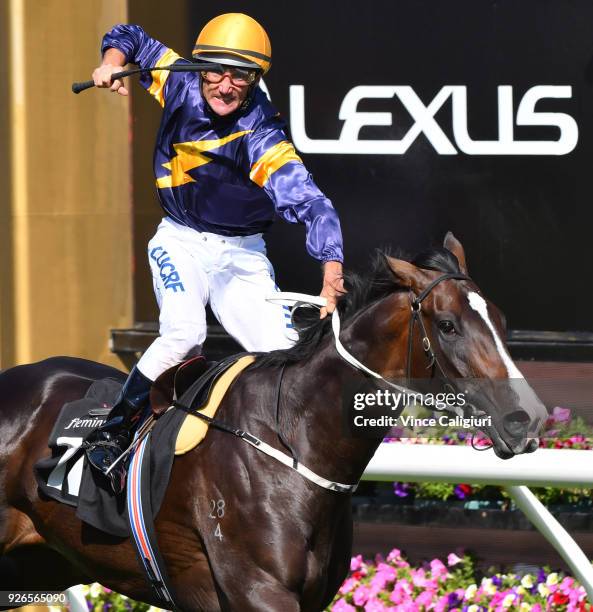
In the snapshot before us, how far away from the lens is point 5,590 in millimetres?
4629

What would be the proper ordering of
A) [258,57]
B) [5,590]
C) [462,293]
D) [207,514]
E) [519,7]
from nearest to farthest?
[462,293], [207,514], [258,57], [5,590], [519,7]

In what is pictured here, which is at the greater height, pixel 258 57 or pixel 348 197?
pixel 258 57

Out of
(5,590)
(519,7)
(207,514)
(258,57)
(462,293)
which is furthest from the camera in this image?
(519,7)

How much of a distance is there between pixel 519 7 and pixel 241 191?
2338 mm

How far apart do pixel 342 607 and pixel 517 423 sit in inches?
79.8

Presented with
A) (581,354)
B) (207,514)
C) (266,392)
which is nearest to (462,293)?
(266,392)

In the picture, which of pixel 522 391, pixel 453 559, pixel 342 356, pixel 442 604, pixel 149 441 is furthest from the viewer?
pixel 453 559

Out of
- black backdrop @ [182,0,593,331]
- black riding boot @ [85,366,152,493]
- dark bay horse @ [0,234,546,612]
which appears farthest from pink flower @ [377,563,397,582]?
black riding boot @ [85,366,152,493]

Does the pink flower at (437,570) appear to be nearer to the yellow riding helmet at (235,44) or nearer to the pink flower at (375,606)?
the pink flower at (375,606)

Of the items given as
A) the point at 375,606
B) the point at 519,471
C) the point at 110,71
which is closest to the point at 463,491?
the point at 375,606

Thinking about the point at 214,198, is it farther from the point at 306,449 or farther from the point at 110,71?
the point at 306,449

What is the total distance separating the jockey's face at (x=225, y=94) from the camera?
4.15 meters

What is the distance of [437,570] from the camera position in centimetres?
540

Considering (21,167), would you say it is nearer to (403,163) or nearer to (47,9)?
(47,9)
